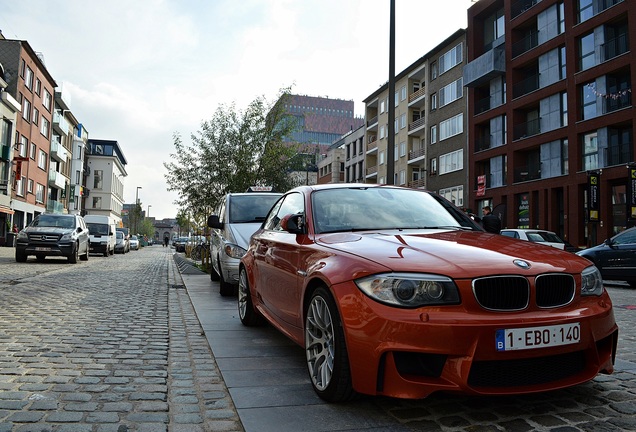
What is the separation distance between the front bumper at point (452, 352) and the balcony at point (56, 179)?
190 ft

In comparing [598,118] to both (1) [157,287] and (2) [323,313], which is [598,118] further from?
(2) [323,313]

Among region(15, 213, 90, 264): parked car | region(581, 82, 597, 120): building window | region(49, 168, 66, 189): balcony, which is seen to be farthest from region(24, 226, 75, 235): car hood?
region(49, 168, 66, 189): balcony

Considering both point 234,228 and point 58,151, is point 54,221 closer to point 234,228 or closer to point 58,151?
point 234,228

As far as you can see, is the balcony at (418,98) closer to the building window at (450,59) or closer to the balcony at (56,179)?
the building window at (450,59)

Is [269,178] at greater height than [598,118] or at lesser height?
lesser

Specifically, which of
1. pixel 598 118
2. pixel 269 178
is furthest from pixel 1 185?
pixel 598 118

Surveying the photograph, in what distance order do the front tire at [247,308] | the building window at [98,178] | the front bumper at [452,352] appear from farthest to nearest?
the building window at [98,178] → the front tire at [247,308] → the front bumper at [452,352]

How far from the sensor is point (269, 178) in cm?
2356

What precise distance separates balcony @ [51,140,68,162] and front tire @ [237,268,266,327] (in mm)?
54452

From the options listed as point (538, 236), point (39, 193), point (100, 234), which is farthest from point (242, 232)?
point (39, 193)

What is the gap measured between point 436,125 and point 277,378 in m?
42.2

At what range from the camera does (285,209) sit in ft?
17.2

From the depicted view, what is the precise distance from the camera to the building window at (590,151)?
90.3 ft

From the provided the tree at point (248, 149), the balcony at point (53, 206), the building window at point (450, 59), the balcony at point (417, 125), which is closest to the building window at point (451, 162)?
the balcony at point (417, 125)
